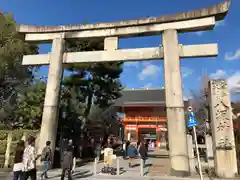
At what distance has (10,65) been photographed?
1759cm

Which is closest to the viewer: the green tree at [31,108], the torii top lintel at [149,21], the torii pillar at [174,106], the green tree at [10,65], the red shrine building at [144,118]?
the torii pillar at [174,106]

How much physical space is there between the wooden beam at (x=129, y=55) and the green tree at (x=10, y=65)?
506cm

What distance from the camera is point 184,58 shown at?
36.8 feet

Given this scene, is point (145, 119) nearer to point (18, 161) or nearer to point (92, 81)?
point (92, 81)

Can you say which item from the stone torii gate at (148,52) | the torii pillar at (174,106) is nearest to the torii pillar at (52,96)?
the stone torii gate at (148,52)

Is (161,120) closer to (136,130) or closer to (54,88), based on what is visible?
(136,130)

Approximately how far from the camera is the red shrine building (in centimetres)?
3219

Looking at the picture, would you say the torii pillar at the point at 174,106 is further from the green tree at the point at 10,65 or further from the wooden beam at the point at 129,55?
the green tree at the point at 10,65

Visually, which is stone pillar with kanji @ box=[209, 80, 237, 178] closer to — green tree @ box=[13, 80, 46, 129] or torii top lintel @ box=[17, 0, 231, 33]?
torii top lintel @ box=[17, 0, 231, 33]

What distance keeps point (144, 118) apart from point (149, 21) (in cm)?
2242

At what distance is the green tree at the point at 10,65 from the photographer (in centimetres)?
1705

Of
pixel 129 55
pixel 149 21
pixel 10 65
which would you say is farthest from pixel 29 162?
pixel 10 65

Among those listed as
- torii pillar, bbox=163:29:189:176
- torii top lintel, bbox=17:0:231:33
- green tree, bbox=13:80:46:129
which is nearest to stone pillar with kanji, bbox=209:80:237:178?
torii pillar, bbox=163:29:189:176

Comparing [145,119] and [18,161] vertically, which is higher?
[145,119]
